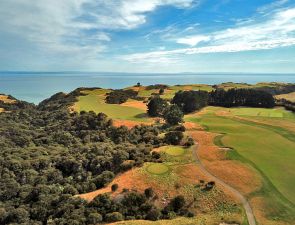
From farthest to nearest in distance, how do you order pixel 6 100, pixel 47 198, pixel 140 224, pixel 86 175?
pixel 6 100
pixel 86 175
pixel 47 198
pixel 140 224

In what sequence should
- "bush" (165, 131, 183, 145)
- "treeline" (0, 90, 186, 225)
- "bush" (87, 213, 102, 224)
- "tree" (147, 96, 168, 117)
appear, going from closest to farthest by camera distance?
"bush" (87, 213, 102, 224) < "treeline" (0, 90, 186, 225) < "bush" (165, 131, 183, 145) < "tree" (147, 96, 168, 117)

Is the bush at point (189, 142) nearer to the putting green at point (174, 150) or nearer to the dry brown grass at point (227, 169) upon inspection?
the dry brown grass at point (227, 169)

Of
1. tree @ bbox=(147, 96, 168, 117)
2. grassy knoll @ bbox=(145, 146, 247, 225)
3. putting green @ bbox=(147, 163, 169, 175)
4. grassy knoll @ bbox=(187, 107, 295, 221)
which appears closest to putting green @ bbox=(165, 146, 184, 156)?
grassy knoll @ bbox=(145, 146, 247, 225)

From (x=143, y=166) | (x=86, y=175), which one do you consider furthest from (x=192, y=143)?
(x=86, y=175)

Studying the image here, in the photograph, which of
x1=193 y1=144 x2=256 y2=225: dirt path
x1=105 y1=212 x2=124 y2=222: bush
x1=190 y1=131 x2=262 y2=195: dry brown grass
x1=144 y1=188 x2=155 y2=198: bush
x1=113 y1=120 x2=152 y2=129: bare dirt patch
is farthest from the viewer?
x1=113 y1=120 x2=152 y2=129: bare dirt patch

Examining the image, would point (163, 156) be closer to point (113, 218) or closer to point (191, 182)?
point (191, 182)

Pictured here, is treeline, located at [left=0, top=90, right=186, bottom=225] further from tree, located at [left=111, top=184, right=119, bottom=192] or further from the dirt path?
the dirt path

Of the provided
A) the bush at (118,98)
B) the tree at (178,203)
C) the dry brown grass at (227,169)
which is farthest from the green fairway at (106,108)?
the tree at (178,203)

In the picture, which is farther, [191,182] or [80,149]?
[80,149]
